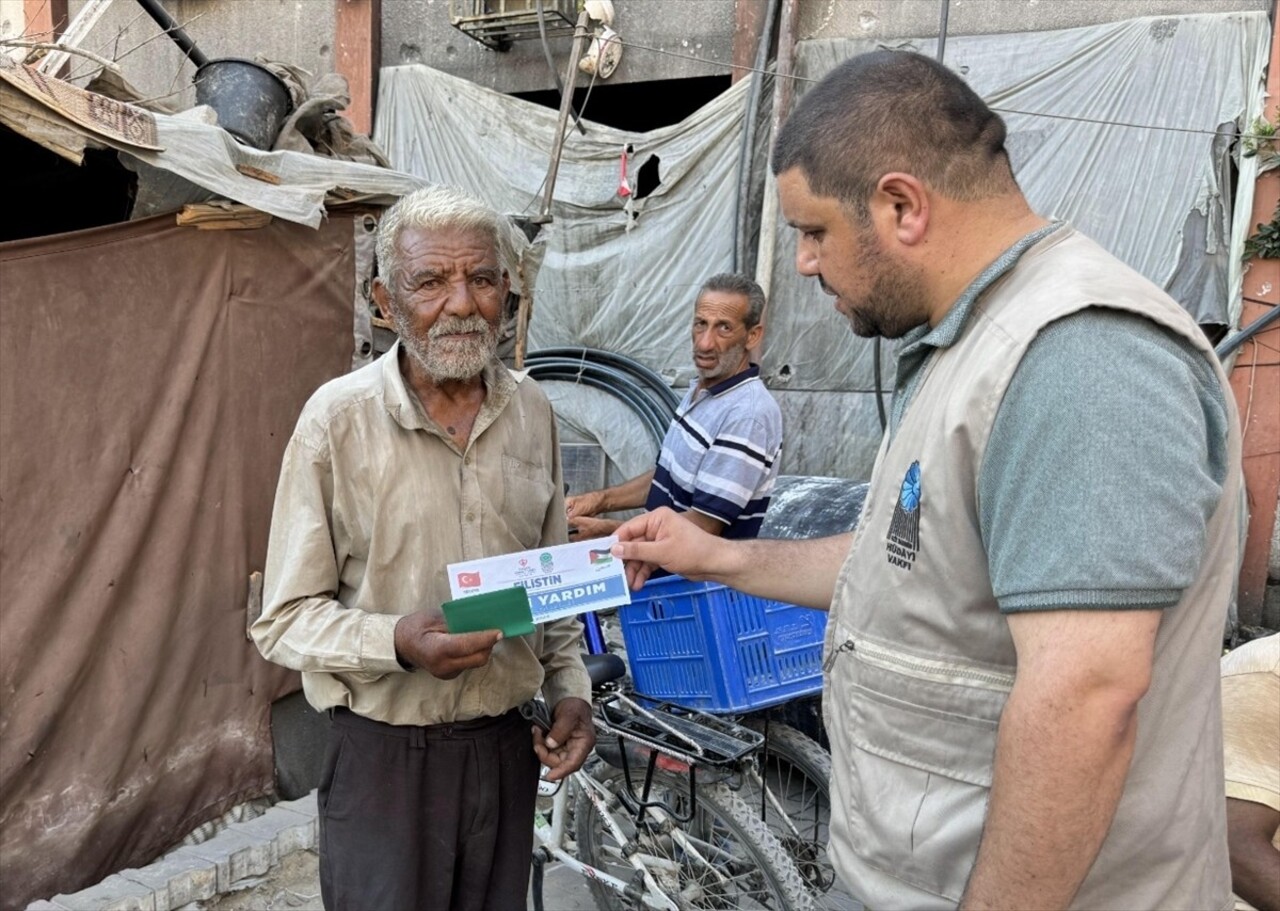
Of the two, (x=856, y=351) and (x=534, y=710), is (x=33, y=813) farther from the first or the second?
(x=856, y=351)

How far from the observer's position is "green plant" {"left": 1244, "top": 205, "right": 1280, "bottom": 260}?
223 inches

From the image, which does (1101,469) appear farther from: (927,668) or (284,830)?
(284,830)

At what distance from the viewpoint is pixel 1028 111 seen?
6312 millimetres

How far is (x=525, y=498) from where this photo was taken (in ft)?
7.24

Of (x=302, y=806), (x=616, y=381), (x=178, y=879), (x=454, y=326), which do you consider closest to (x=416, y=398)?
(x=454, y=326)

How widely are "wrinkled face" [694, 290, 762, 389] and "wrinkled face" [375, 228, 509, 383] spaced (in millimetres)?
1404

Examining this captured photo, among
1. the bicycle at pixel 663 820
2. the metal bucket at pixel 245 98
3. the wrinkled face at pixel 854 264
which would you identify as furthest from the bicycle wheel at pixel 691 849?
the metal bucket at pixel 245 98

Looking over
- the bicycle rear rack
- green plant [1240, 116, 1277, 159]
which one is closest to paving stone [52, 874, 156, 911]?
the bicycle rear rack

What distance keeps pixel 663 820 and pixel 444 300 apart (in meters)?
1.94

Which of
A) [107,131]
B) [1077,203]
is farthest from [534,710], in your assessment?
[1077,203]

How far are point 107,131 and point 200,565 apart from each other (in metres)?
1.62

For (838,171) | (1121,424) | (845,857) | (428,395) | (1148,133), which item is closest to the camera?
(1121,424)

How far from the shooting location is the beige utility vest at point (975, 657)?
1.14m

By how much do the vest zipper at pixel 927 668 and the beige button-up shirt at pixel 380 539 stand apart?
38.8 inches
